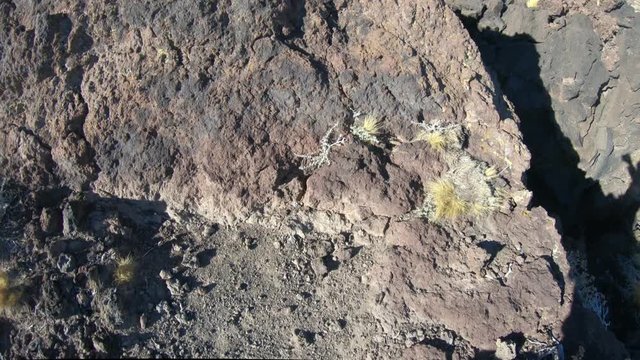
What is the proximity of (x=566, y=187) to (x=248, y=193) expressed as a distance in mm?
4012

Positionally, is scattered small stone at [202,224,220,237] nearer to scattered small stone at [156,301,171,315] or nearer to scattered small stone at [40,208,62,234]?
scattered small stone at [156,301,171,315]

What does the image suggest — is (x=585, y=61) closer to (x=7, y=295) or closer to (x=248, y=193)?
(x=248, y=193)

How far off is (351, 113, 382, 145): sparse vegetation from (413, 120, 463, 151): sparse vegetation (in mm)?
362

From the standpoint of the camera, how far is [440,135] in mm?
4250

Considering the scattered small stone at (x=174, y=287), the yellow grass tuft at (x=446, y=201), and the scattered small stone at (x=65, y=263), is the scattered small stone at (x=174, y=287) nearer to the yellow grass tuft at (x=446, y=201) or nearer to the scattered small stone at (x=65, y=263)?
the scattered small stone at (x=65, y=263)

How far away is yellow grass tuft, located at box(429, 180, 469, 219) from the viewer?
3982 mm

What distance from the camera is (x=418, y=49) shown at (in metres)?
4.45

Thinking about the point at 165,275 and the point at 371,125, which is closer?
the point at 165,275

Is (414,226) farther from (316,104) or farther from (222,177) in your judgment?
(222,177)

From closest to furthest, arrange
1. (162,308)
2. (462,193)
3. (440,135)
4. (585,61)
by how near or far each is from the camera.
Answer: (162,308), (462,193), (440,135), (585,61)

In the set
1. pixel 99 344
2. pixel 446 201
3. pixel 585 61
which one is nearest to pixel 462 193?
pixel 446 201

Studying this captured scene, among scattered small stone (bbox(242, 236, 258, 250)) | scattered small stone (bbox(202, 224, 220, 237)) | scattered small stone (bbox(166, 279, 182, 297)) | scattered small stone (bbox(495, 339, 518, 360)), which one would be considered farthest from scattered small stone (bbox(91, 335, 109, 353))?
scattered small stone (bbox(495, 339, 518, 360))

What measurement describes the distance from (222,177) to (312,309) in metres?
1.21

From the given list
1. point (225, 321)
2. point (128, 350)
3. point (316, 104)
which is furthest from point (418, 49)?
point (128, 350)
